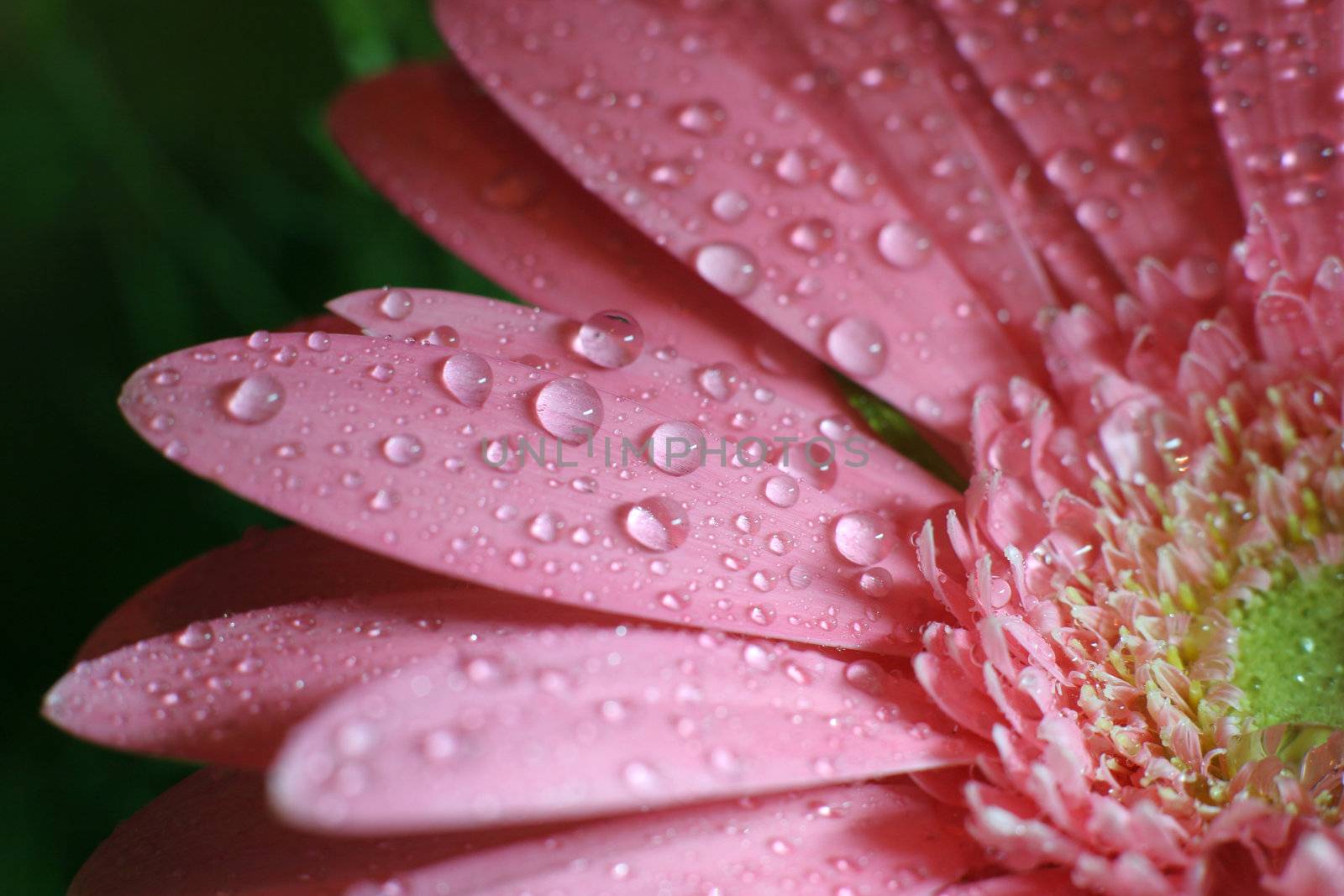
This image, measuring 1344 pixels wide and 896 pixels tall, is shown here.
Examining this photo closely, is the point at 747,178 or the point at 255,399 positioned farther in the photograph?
the point at 747,178

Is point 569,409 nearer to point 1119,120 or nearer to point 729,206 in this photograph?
point 729,206

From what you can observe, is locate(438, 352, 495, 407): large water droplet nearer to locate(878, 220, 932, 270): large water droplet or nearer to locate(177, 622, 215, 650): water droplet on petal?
locate(177, 622, 215, 650): water droplet on petal

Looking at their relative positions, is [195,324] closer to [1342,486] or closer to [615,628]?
[615,628]

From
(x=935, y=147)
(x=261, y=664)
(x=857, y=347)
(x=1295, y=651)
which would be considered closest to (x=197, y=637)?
(x=261, y=664)

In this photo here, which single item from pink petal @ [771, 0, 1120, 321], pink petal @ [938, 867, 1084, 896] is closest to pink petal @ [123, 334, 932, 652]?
pink petal @ [938, 867, 1084, 896]

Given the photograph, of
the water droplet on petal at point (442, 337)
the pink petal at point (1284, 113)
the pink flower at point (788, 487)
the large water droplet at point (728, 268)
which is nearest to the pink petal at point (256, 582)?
the pink flower at point (788, 487)

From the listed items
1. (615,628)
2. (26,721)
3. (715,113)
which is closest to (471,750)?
(615,628)
